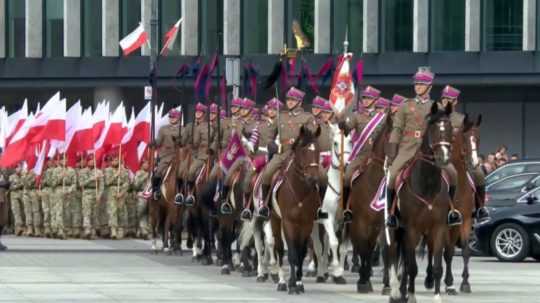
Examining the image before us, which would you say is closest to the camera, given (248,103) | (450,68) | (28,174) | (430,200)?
(430,200)

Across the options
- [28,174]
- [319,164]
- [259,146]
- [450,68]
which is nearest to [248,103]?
[259,146]

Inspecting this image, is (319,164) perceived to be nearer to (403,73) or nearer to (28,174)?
(28,174)

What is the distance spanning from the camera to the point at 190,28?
64125 mm

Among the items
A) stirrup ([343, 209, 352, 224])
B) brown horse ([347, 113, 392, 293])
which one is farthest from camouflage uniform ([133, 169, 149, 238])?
brown horse ([347, 113, 392, 293])

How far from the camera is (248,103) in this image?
2931cm

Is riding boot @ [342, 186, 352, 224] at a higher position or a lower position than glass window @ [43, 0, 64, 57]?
lower

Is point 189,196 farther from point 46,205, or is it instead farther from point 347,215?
point 46,205

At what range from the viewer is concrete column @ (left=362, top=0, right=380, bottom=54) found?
61.9 m

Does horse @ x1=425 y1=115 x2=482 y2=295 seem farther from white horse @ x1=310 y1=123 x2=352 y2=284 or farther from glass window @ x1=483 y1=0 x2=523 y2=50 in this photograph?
glass window @ x1=483 y1=0 x2=523 y2=50

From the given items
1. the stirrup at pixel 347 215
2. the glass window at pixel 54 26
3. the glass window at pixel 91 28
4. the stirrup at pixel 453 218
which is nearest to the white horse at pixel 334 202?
the stirrup at pixel 347 215

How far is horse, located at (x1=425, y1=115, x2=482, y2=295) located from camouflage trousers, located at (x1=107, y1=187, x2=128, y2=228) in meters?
15.1

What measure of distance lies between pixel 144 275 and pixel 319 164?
4299mm

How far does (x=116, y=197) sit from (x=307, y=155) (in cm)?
1583

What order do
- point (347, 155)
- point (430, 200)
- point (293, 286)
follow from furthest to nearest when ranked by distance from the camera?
point (347, 155)
point (293, 286)
point (430, 200)
